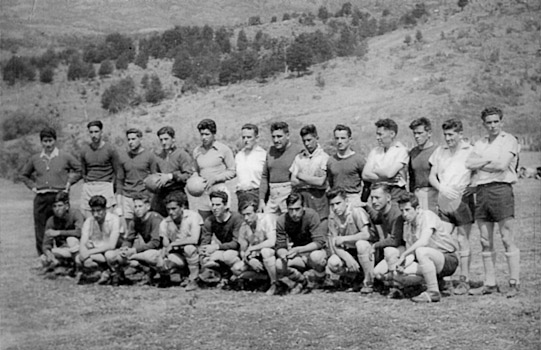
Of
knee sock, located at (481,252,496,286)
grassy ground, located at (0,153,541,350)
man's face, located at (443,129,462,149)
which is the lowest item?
grassy ground, located at (0,153,541,350)

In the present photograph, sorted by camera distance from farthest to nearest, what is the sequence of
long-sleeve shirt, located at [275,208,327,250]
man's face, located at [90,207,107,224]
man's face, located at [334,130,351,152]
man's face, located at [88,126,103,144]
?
man's face, located at [88,126,103,144]
man's face, located at [90,207,107,224]
man's face, located at [334,130,351,152]
long-sleeve shirt, located at [275,208,327,250]

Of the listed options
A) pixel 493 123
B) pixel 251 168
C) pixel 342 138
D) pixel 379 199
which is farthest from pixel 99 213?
pixel 493 123

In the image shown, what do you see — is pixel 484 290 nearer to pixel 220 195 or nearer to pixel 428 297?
pixel 428 297

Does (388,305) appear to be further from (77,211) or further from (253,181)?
(77,211)

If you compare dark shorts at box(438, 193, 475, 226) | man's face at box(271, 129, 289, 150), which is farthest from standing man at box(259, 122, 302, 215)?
dark shorts at box(438, 193, 475, 226)

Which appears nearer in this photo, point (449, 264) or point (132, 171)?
point (449, 264)

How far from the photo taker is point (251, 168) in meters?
7.83

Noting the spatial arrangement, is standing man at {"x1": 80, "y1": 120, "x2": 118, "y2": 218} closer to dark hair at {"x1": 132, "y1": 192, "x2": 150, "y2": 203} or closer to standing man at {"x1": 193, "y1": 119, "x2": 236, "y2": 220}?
dark hair at {"x1": 132, "y1": 192, "x2": 150, "y2": 203}

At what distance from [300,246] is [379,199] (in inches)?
37.3

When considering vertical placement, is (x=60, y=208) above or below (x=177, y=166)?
below

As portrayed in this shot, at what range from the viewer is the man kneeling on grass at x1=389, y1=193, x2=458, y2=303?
6.48 metres

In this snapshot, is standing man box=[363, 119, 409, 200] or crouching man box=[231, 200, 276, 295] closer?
standing man box=[363, 119, 409, 200]

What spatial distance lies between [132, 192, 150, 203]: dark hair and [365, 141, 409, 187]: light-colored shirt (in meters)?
2.46

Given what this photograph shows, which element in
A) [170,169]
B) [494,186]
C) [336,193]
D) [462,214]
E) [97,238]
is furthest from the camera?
[170,169]
